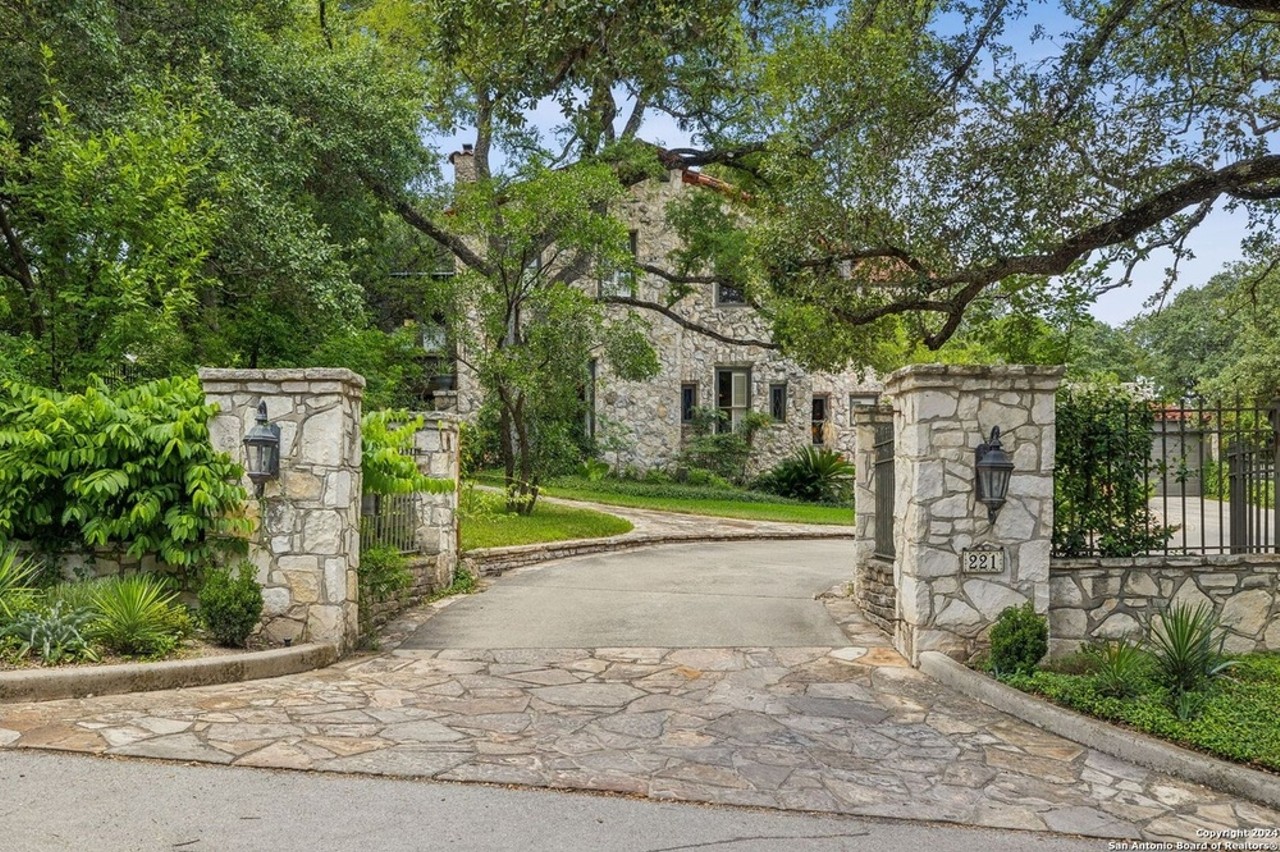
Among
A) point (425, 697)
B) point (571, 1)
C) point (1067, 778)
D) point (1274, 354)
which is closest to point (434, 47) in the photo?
Answer: point (571, 1)

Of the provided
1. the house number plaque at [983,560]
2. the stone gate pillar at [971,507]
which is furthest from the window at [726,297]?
the house number plaque at [983,560]

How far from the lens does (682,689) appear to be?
21.6ft

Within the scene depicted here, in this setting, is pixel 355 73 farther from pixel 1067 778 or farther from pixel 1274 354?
pixel 1274 354

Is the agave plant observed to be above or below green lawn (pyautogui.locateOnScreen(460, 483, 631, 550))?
above

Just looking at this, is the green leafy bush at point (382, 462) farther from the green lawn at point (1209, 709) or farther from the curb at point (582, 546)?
the green lawn at point (1209, 709)

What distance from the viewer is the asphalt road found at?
12.6ft

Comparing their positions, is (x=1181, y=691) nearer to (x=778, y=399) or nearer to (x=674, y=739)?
(x=674, y=739)

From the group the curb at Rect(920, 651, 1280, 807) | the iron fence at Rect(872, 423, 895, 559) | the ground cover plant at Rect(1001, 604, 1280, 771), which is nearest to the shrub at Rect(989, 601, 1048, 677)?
the ground cover plant at Rect(1001, 604, 1280, 771)

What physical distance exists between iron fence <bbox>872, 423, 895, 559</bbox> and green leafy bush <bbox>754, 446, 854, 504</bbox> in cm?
1405

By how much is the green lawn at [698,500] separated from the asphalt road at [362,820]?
14.9 metres

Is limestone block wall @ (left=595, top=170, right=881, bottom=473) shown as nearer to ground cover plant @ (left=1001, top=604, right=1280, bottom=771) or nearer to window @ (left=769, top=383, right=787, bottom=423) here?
window @ (left=769, top=383, right=787, bottom=423)

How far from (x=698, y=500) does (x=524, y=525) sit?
822 cm

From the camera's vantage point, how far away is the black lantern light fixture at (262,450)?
274 inches

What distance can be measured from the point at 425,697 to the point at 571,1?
468 cm
